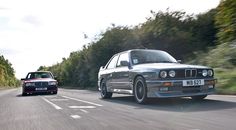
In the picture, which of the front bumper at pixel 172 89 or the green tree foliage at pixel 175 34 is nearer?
the front bumper at pixel 172 89

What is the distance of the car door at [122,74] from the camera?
11.1 m

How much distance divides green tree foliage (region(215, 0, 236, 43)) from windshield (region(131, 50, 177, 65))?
896cm

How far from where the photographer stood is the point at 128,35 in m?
30.5

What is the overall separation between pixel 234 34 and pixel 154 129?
14.6m

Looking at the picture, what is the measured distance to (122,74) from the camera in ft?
37.3

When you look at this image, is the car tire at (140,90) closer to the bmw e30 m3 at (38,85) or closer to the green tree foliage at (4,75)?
the bmw e30 m3 at (38,85)

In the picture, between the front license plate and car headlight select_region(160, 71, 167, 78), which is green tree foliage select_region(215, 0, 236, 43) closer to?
the front license plate

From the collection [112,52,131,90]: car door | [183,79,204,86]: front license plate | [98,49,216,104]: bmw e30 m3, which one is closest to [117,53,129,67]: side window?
[112,52,131,90]: car door

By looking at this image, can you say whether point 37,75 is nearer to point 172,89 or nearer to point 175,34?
point 175,34

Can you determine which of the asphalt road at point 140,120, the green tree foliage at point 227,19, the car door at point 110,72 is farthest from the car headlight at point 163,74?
the green tree foliage at point 227,19

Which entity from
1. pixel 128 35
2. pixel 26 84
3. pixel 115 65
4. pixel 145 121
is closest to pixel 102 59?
pixel 128 35

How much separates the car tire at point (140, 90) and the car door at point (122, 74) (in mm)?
551

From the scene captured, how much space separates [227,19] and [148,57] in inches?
386

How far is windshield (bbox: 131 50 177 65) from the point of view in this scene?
36.1 ft
